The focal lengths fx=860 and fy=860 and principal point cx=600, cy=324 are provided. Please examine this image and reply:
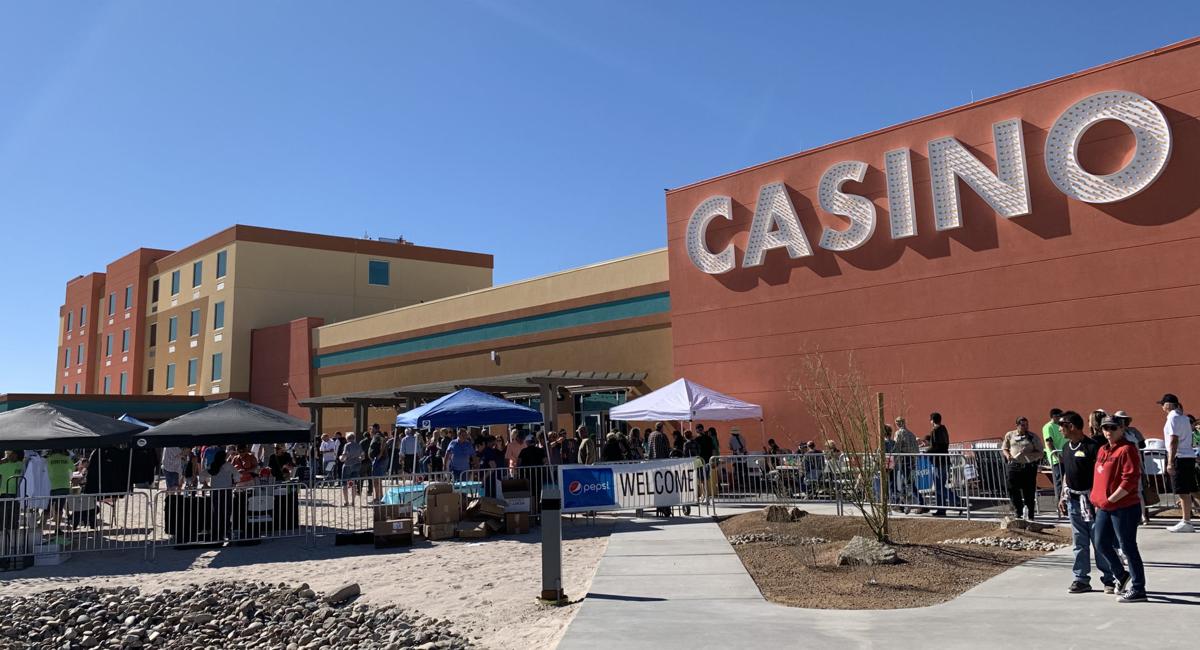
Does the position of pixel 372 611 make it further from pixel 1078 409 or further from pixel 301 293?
pixel 301 293

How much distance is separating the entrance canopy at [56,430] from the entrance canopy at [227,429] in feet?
2.01

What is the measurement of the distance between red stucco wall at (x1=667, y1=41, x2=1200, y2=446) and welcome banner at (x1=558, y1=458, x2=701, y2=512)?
718 centimetres

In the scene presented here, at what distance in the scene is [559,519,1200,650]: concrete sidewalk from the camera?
641cm

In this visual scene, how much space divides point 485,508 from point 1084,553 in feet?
30.4

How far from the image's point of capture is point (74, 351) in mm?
61000

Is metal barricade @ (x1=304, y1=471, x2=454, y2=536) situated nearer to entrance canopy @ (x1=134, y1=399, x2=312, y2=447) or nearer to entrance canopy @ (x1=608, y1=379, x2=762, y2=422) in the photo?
entrance canopy @ (x1=134, y1=399, x2=312, y2=447)

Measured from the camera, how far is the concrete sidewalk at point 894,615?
6410mm

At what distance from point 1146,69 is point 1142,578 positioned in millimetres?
13099

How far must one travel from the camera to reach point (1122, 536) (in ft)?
24.5

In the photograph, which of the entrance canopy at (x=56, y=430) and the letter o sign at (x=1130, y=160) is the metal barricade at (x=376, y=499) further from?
the letter o sign at (x=1130, y=160)

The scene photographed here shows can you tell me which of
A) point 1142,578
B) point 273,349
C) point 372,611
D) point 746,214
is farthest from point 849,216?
point 273,349

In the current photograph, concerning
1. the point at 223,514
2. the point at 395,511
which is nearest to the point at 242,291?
the point at 223,514

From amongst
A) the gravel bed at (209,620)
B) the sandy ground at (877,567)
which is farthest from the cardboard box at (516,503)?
the gravel bed at (209,620)

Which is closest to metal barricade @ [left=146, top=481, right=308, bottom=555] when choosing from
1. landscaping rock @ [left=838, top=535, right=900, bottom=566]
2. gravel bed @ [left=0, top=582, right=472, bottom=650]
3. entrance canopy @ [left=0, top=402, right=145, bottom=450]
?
entrance canopy @ [left=0, top=402, right=145, bottom=450]
